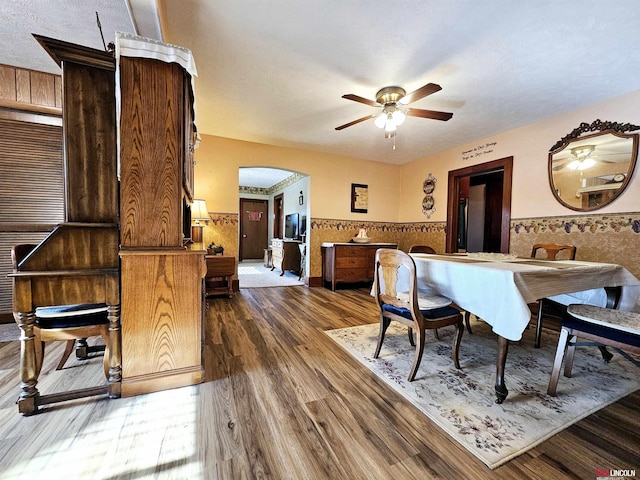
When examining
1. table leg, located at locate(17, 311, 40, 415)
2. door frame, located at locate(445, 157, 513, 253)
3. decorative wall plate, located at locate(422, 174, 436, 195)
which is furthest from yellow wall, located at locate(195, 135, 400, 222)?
table leg, located at locate(17, 311, 40, 415)

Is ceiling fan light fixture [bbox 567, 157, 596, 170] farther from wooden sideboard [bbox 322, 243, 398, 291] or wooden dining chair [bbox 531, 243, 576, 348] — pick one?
wooden sideboard [bbox 322, 243, 398, 291]

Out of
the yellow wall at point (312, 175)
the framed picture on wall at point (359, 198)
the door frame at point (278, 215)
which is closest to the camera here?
the yellow wall at point (312, 175)

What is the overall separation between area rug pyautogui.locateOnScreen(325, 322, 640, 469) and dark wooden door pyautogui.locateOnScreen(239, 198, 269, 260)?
22.6 ft

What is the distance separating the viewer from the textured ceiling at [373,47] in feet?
5.51

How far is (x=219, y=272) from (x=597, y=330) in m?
3.71

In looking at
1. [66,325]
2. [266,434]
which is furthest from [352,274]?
[66,325]

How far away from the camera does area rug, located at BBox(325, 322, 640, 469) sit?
1231 millimetres

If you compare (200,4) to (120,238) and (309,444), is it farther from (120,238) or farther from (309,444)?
(309,444)

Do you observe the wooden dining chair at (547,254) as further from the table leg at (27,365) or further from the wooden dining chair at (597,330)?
the table leg at (27,365)

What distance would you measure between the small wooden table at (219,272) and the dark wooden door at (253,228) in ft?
15.8

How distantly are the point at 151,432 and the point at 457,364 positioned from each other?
Result: 190 cm

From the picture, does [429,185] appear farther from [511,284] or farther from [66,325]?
[66,325]

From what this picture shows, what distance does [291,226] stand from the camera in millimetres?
6516

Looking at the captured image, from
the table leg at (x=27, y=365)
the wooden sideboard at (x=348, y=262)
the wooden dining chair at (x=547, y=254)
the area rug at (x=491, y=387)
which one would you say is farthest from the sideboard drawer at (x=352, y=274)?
the table leg at (x=27, y=365)
